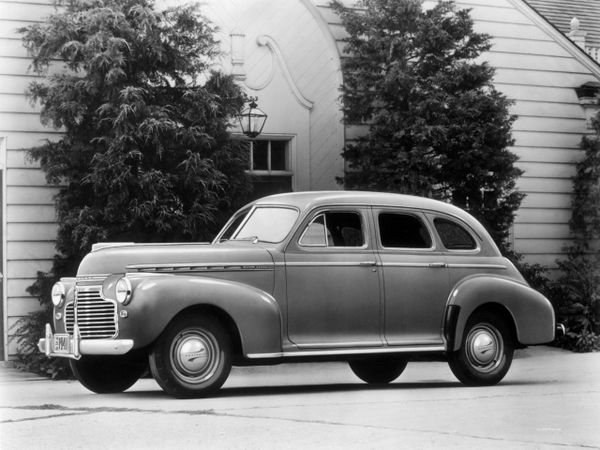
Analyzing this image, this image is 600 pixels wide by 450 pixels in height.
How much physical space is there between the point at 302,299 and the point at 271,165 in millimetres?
7050

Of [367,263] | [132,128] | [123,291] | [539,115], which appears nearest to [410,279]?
[367,263]

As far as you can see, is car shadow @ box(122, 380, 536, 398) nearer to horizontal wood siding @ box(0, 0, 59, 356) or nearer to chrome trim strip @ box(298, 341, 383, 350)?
chrome trim strip @ box(298, 341, 383, 350)

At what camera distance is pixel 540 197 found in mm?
18797

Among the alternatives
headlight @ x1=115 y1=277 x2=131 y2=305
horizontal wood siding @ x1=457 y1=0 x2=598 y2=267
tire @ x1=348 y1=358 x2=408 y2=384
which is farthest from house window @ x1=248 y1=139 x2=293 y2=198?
headlight @ x1=115 y1=277 x2=131 y2=305

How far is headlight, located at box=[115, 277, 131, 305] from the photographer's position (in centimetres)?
900

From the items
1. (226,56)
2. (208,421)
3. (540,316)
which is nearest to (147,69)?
(226,56)

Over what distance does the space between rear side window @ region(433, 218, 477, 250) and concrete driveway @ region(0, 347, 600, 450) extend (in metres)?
1.39

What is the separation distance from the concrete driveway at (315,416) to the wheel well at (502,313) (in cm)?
52

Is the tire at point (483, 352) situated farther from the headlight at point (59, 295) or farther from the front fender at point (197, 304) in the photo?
the headlight at point (59, 295)

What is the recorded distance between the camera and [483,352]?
421 inches

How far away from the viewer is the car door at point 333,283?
9.77 m

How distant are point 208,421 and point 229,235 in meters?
3.23

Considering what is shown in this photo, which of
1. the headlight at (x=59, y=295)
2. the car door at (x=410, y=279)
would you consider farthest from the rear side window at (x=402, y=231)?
the headlight at (x=59, y=295)

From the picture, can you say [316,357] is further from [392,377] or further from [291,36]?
[291,36]
